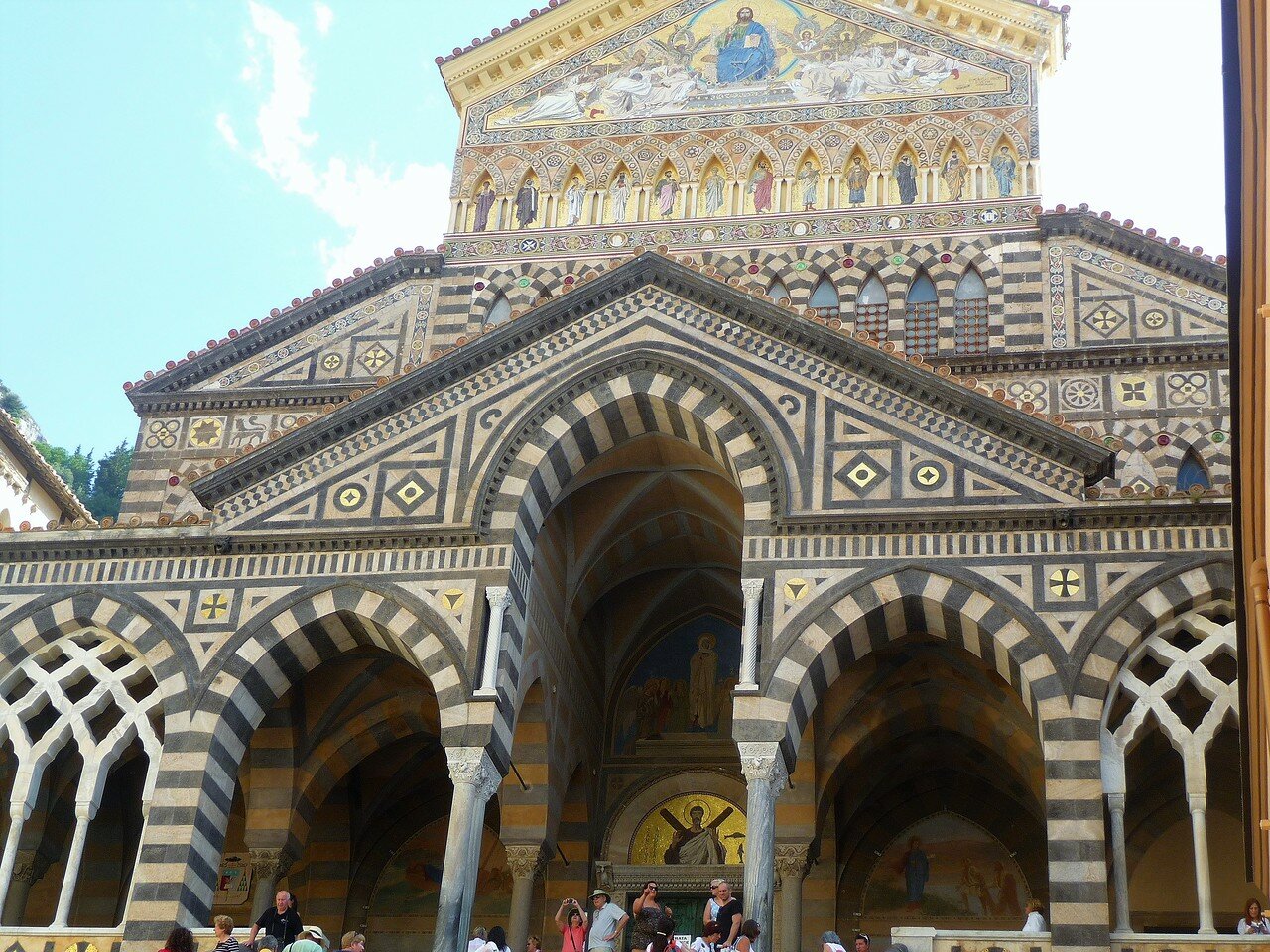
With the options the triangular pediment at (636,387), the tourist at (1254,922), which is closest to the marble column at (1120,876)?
the tourist at (1254,922)

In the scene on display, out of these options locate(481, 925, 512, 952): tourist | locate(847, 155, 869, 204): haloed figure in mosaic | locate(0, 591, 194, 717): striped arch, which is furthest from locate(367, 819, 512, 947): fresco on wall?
locate(847, 155, 869, 204): haloed figure in mosaic

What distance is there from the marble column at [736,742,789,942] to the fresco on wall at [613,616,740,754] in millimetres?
6406

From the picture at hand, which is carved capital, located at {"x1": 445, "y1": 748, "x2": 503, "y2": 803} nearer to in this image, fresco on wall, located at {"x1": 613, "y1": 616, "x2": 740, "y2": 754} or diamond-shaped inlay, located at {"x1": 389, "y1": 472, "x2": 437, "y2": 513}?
diamond-shaped inlay, located at {"x1": 389, "y1": 472, "x2": 437, "y2": 513}

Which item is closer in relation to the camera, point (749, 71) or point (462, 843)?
point (462, 843)

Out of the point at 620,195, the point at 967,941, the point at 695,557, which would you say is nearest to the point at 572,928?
the point at 967,941

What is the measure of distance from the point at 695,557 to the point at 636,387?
14.8ft

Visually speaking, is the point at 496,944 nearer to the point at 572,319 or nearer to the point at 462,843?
the point at 462,843

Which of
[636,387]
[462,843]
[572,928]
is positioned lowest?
[572,928]

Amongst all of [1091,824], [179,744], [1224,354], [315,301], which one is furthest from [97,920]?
[1224,354]

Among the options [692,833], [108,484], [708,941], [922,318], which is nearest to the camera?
[708,941]

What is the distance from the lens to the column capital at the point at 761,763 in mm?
18094

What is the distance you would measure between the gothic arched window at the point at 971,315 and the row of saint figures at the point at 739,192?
5.38ft

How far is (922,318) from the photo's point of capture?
A: 2612cm

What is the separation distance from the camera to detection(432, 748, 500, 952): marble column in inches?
702
